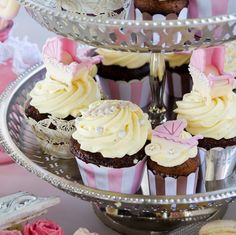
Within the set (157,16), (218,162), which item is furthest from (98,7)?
(218,162)

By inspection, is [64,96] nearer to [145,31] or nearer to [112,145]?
[112,145]

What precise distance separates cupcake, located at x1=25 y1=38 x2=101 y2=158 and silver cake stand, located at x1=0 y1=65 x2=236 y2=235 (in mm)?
52

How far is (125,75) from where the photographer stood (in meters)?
1.65

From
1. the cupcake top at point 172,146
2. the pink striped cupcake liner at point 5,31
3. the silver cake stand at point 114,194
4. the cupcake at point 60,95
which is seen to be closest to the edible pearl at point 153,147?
the cupcake top at point 172,146

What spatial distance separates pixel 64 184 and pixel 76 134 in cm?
12

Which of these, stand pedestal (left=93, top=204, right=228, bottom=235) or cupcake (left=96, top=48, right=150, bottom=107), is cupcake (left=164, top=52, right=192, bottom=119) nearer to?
cupcake (left=96, top=48, right=150, bottom=107)

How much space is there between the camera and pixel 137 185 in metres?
1.40

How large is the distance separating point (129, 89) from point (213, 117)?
35 centimetres

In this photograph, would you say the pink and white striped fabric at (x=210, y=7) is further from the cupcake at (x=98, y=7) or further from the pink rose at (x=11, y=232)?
the pink rose at (x=11, y=232)

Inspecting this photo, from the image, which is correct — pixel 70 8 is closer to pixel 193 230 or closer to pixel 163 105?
pixel 163 105

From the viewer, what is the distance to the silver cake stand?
127 centimetres

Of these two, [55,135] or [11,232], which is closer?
[11,232]

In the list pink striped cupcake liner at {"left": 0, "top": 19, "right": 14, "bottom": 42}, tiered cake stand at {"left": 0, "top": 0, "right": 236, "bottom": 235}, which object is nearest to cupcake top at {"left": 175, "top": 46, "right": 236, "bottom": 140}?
tiered cake stand at {"left": 0, "top": 0, "right": 236, "bottom": 235}

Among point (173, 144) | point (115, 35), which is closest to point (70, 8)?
point (115, 35)
